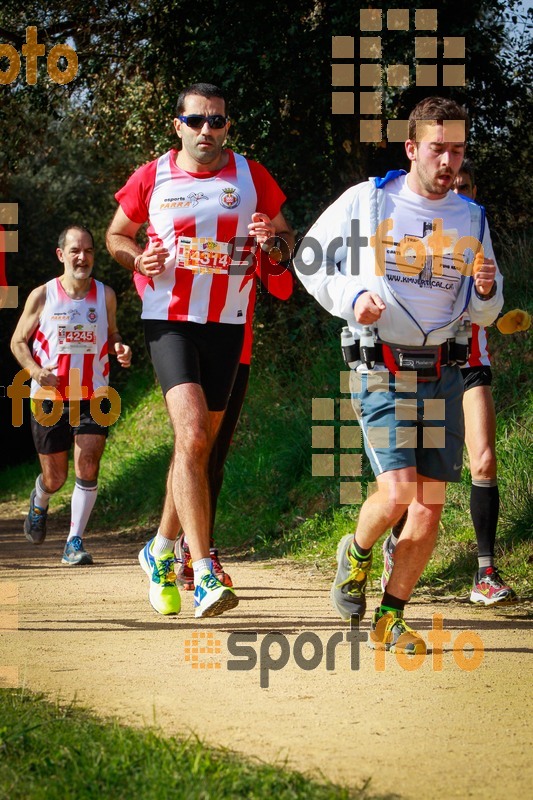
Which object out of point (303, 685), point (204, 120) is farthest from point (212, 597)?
point (204, 120)

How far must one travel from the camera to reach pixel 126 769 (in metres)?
3.32

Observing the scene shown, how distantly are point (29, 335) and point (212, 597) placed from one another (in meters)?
4.85

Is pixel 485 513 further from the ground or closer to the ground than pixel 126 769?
further from the ground

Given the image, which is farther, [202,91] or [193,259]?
[202,91]

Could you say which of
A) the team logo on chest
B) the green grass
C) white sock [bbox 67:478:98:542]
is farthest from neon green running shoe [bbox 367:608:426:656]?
white sock [bbox 67:478:98:542]

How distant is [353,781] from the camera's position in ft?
11.0

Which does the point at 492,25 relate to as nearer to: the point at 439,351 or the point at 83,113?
the point at 83,113

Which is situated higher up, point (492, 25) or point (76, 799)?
point (492, 25)

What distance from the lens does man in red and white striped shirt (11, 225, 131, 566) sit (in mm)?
9570

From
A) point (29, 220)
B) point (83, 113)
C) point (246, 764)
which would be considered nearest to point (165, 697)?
point (246, 764)

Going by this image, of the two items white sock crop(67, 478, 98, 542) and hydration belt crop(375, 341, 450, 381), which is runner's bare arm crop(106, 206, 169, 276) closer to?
hydration belt crop(375, 341, 450, 381)

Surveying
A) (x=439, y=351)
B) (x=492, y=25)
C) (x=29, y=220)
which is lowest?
(x=439, y=351)

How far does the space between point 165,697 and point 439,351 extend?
1.85 metres

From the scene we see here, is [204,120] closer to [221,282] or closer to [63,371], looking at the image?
[221,282]
